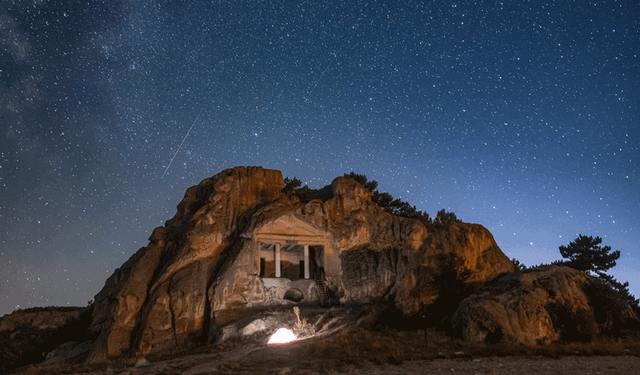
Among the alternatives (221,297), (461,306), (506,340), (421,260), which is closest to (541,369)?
(506,340)

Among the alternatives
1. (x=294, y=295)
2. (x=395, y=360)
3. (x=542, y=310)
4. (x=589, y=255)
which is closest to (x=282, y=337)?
(x=294, y=295)

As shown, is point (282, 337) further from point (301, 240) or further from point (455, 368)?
point (301, 240)

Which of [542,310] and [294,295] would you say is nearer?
[542,310]

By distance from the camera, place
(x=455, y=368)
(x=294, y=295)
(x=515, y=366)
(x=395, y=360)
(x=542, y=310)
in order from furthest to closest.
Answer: (x=294, y=295) → (x=542, y=310) → (x=395, y=360) → (x=515, y=366) → (x=455, y=368)

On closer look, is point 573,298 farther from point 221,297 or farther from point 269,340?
point 221,297

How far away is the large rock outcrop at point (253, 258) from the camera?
79.7 feet

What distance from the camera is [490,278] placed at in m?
27.8

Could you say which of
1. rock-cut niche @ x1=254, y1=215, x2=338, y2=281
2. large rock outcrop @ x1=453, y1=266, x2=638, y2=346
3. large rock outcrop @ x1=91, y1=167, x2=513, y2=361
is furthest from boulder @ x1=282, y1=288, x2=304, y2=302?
large rock outcrop @ x1=453, y1=266, x2=638, y2=346

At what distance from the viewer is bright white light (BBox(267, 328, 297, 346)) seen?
20.3 m

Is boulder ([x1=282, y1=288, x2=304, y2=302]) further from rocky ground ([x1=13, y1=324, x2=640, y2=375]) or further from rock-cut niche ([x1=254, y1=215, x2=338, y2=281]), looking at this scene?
rocky ground ([x1=13, y1=324, x2=640, y2=375])

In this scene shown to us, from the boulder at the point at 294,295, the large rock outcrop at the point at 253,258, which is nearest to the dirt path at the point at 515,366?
the large rock outcrop at the point at 253,258

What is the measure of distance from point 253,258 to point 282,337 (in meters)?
7.97

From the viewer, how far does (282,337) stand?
20.6 metres

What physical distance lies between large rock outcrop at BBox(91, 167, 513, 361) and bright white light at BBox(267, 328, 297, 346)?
14.7 feet
